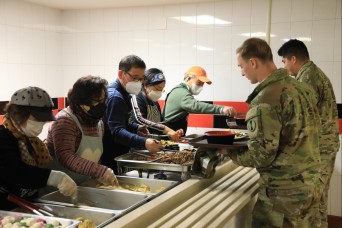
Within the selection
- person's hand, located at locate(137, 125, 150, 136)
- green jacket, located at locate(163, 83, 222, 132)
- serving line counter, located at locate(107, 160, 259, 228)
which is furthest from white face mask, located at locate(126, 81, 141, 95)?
green jacket, located at locate(163, 83, 222, 132)

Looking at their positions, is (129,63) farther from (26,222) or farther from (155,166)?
(26,222)

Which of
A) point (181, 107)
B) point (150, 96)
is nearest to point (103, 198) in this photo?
point (150, 96)

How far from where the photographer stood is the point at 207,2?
4352 millimetres

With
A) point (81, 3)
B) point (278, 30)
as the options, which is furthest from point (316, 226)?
point (81, 3)

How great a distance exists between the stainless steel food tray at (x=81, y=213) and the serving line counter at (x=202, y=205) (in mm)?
85

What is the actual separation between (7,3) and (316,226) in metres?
3.82

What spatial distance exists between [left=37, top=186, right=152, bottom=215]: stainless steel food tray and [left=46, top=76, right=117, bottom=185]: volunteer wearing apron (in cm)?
8

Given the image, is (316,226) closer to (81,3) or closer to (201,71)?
(201,71)

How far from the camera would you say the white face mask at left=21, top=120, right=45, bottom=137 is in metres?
1.69

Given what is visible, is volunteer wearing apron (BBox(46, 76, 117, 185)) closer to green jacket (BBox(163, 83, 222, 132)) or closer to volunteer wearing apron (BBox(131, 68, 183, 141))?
volunteer wearing apron (BBox(131, 68, 183, 141))

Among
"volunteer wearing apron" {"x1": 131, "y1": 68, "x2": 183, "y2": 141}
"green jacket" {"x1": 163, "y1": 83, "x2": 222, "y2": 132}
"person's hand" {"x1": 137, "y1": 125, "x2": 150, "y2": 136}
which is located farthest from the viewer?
"green jacket" {"x1": 163, "y1": 83, "x2": 222, "y2": 132}

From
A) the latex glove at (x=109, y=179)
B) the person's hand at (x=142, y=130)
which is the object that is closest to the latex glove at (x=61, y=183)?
the latex glove at (x=109, y=179)

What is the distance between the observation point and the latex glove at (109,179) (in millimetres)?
1951

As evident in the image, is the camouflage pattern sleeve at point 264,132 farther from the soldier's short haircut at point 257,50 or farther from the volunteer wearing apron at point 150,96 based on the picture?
the volunteer wearing apron at point 150,96
